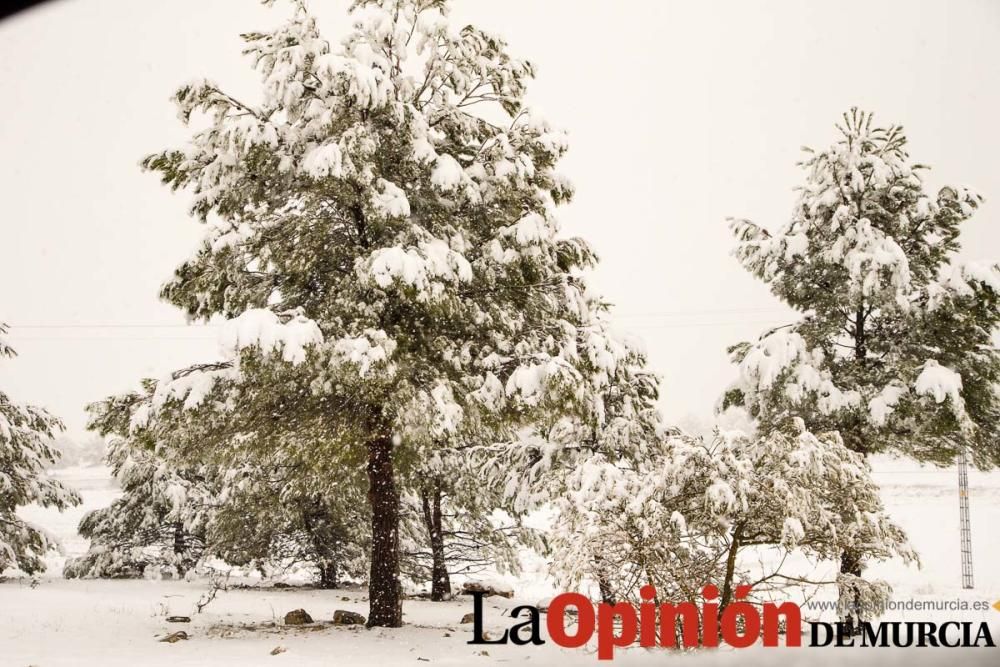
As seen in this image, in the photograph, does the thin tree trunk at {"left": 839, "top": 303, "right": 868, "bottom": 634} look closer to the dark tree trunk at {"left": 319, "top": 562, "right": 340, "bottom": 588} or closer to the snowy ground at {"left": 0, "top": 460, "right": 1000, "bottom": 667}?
the snowy ground at {"left": 0, "top": 460, "right": 1000, "bottom": 667}

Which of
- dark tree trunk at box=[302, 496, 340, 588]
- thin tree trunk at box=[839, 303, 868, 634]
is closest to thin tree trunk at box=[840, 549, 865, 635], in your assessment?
thin tree trunk at box=[839, 303, 868, 634]

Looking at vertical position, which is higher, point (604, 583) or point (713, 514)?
point (713, 514)

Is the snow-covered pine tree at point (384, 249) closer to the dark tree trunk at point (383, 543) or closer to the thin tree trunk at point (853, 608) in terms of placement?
the dark tree trunk at point (383, 543)

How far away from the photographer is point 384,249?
875 centimetres

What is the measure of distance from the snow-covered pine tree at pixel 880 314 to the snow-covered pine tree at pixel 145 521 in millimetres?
12523

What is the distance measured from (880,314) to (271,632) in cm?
1054

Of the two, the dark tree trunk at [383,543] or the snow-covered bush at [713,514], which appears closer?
the snow-covered bush at [713,514]

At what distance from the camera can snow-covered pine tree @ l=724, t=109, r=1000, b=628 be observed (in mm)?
10859

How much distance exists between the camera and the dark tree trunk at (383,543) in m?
10.3

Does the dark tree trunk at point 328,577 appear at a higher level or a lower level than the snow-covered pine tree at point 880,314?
lower

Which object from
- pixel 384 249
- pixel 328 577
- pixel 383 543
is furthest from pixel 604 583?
pixel 328 577

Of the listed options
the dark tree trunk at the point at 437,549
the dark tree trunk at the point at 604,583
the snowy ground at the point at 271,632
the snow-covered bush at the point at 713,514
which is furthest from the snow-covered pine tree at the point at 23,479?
the dark tree trunk at the point at 604,583

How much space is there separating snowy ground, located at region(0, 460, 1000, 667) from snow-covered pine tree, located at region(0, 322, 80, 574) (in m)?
0.75

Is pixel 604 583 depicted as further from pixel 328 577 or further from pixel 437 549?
pixel 328 577
